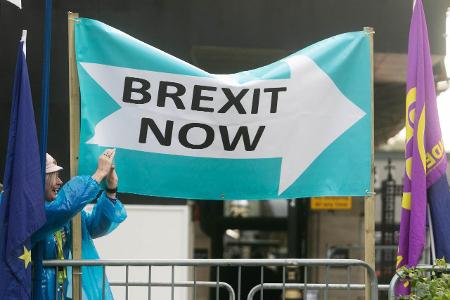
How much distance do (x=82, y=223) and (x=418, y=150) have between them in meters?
2.14

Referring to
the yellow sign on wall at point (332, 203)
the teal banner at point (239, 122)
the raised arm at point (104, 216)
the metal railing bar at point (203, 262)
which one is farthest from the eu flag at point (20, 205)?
the yellow sign on wall at point (332, 203)

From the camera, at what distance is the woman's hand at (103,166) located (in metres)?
5.25

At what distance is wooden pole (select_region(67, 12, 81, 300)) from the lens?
211 inches

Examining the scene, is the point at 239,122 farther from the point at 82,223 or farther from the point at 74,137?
the point at 82,223

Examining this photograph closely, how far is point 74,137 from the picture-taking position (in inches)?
214

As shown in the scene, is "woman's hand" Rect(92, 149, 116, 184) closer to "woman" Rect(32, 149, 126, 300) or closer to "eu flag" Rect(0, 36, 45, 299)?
"woman" Rect(32, 149, 126, 300)

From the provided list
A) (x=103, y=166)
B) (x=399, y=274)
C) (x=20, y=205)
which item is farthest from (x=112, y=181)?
(x=399, y=274)

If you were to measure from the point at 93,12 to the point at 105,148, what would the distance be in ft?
14.6

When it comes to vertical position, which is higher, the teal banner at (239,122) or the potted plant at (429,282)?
the teal banner at (239,122)

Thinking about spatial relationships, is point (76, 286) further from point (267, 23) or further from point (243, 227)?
point (243, 227)

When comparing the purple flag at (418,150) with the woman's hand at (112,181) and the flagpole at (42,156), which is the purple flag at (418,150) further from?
the flagpole at (42,156)

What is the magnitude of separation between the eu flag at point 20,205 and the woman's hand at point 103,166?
12.7 inches

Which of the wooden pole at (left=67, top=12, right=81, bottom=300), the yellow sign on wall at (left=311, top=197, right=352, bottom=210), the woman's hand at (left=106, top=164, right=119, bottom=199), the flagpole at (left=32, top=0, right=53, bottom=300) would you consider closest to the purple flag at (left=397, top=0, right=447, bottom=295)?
the woman's hand at (left=106, top=164, right=119, bottom=199)

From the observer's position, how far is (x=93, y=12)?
9.65 meters
